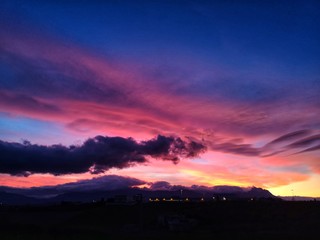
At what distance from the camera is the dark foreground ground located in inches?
2518

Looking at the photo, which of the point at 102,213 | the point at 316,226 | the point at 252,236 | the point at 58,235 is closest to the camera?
the point at 58,235

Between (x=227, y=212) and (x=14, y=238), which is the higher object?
(x=227, y=212)

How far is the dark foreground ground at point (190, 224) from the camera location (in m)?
64.0

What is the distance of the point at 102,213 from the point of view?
109 metres

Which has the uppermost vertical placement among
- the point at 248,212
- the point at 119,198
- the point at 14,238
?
the point at 119,198

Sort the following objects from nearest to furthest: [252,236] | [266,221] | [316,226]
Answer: [252,236], [316,226], [266,221]

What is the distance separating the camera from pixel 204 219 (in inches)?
3484

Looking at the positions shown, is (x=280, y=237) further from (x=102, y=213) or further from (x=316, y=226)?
(x=102, y=213)

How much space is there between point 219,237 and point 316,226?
21518mm

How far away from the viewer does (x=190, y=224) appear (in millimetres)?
80438

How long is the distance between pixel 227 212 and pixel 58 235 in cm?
4721

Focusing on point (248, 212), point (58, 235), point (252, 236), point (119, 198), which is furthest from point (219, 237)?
point (119, 198)

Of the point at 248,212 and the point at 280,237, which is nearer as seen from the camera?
the point at 280,237

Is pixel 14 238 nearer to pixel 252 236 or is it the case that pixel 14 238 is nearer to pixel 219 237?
pixel 219 237
